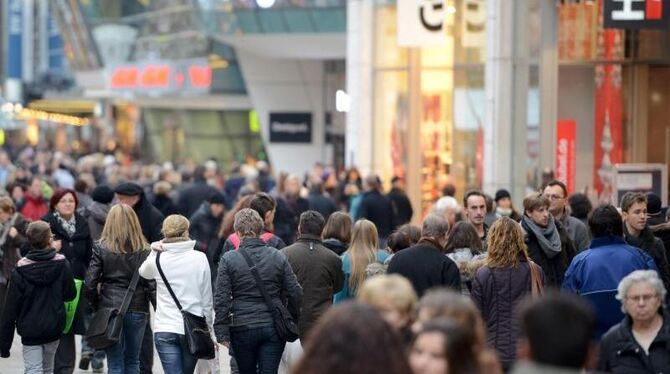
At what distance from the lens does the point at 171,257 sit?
38.9 ft

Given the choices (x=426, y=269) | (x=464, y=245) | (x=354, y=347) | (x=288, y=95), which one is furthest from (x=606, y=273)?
(x=288, y=95)

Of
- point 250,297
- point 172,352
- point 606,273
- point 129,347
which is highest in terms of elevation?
point 606,273

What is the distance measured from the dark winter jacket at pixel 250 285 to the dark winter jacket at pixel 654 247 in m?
2.56

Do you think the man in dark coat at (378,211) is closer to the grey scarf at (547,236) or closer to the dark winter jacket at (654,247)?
the grey scarf at (547,236)

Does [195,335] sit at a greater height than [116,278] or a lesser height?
lesser

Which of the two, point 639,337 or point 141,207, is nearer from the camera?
point 639,337

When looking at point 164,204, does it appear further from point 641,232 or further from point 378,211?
point 641,232

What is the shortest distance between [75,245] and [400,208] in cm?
867

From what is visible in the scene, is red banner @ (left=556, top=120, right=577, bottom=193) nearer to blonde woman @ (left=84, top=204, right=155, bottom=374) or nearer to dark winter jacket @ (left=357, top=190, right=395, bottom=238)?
dark winter jacket @ (left=357, top=190, right=395, bottom=238)

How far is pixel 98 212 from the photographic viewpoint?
1526 centimetres

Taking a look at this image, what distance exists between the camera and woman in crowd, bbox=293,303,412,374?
18.9 feet

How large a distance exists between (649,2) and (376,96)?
39.6ft

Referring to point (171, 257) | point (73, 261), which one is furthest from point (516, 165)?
point (171, 257)

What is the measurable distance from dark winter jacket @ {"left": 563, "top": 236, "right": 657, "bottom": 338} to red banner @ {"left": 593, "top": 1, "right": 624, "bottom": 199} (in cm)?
1491
